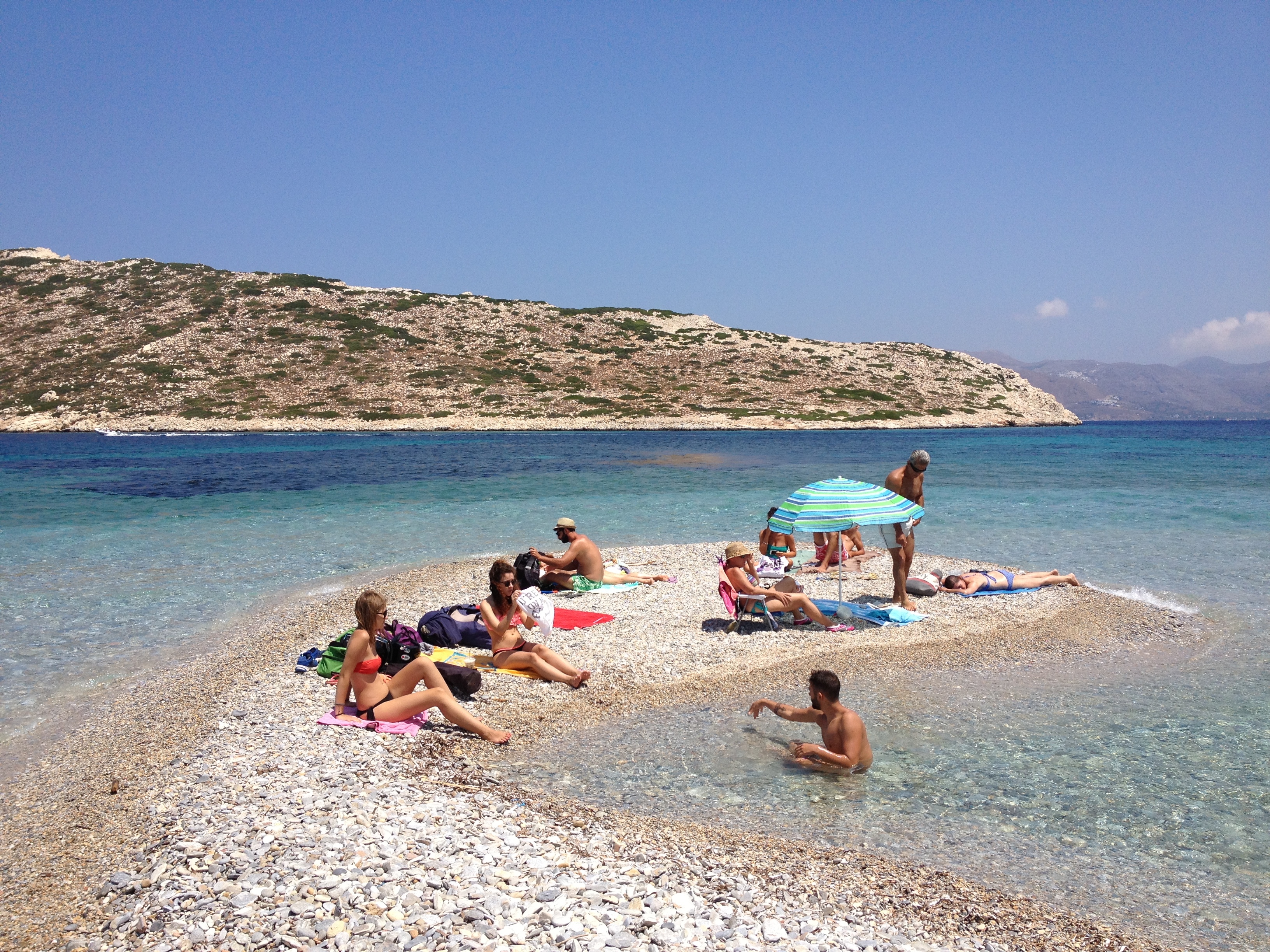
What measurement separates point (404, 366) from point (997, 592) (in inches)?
2786

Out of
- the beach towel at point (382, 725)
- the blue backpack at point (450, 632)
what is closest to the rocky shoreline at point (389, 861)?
the beach towel at point (382, 725)

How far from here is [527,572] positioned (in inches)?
534

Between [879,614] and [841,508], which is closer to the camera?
[841,508]

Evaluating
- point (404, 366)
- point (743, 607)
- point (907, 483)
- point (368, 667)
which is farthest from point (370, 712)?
point (404, 366)

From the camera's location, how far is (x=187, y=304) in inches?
3504

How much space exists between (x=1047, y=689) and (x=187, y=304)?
322ft

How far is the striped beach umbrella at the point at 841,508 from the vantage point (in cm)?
1120

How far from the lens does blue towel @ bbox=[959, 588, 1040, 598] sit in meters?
13.3

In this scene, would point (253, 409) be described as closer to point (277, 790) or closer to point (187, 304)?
point (187, 304)

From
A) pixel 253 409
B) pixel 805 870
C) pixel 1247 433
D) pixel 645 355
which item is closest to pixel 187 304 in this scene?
pixel 253 409

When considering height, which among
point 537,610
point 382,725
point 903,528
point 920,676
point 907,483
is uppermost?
point 907,483

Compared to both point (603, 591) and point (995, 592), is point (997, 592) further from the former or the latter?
point (603, 591)

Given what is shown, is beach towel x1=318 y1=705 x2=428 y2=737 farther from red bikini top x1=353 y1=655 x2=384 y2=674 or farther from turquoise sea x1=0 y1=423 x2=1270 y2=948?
turquoise sea x1=0 y1=423 x2=1270 y2=948

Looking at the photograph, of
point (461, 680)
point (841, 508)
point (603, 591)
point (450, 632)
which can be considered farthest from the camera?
point (603, 591)
